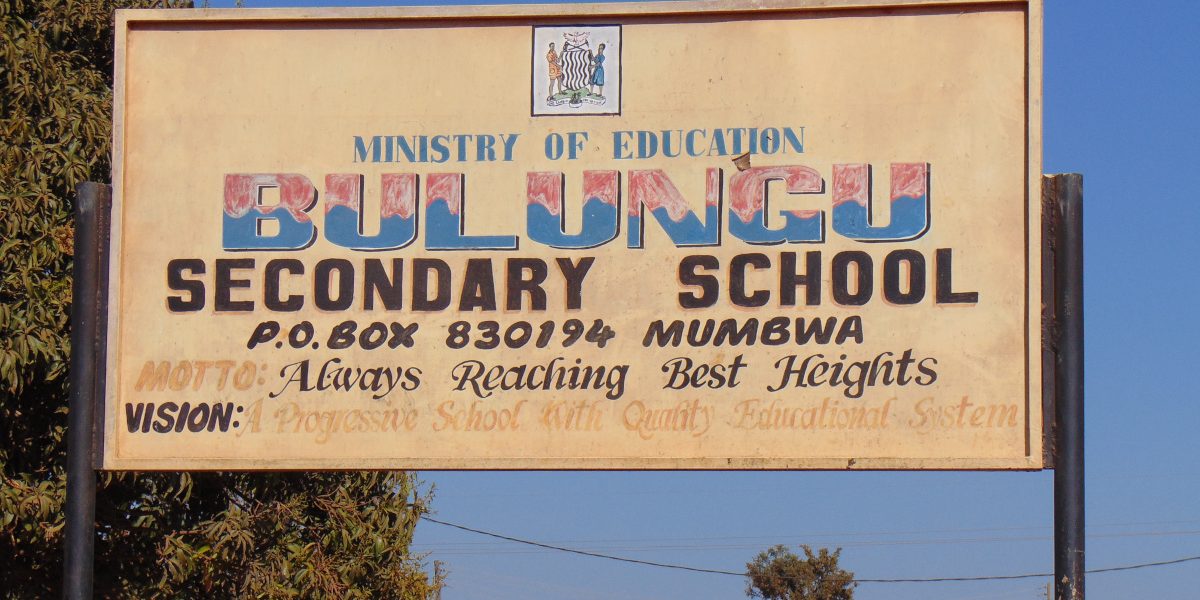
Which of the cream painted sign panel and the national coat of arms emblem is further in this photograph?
the national coat of arms emblem

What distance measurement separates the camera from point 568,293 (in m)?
6.89

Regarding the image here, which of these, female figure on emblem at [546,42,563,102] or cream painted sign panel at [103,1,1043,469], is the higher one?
female figure on emblem at [546,42,563,102]

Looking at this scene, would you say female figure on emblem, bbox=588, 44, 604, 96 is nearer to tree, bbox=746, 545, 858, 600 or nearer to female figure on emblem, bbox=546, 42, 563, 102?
female figure on emblem, bbox=546, 42, 563, 102

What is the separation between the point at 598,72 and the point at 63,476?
8.62m

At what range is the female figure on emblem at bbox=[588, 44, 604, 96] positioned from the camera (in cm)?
704

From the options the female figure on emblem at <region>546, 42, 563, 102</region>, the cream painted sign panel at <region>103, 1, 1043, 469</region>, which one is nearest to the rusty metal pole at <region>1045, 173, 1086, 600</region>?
the cream painted sign panel at <region>103, 1, 1043, 469</region>

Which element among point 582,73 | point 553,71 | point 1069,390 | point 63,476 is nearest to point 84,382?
point 553,71

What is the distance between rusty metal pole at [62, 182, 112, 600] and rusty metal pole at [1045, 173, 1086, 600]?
170 inches

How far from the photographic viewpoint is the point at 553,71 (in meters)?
7.07

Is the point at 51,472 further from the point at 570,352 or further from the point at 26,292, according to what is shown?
the point at 570,352

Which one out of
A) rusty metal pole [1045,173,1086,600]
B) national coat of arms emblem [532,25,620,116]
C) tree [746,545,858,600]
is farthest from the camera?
tree [746,545,858,600]

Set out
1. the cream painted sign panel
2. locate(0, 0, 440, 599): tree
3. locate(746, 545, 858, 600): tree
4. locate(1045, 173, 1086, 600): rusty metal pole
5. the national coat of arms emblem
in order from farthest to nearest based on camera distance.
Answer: locate(746, 545, 858, 600): tree, locate(0, 0, 440, 599): tree, the national coat of arms emblem, the cream painted sign panel, locate(1045, 173, 1086, 600): rusty metal pole

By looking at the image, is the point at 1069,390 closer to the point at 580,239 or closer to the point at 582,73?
the point at 580,239

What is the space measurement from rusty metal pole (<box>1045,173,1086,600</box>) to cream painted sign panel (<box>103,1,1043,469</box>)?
0.39 feet
